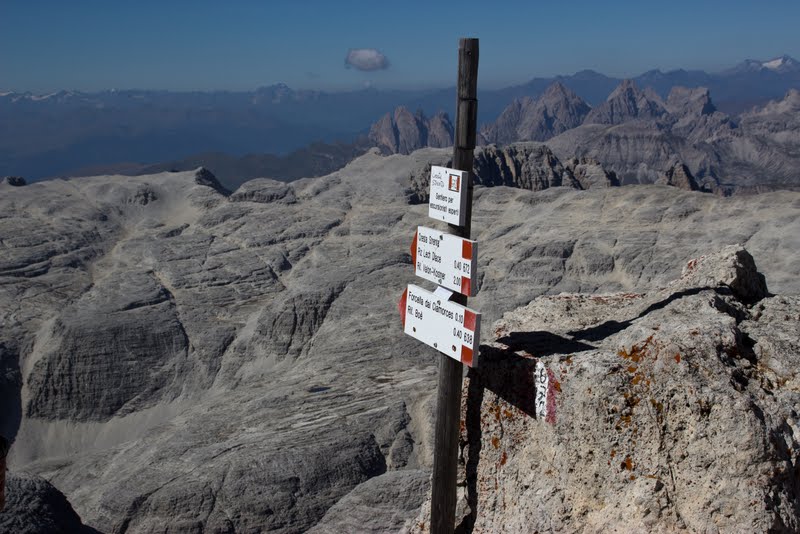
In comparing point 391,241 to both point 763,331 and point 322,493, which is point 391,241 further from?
point 763,331

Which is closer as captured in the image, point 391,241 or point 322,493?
point 322,493

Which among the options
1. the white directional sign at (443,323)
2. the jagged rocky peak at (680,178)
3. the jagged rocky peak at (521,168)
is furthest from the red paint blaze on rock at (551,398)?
the jagged rocky peak at (680,178)

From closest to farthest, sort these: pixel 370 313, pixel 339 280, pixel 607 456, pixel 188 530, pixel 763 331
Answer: pixel 607 456, pixel 763 331, pixel 188 530, pixel 370 313, pixel 339 280

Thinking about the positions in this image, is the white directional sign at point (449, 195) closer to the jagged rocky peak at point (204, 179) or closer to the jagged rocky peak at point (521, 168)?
the jagged rocky peak at point (204, 179)

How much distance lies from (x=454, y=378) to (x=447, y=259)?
1508mm

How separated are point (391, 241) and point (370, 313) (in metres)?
15.0

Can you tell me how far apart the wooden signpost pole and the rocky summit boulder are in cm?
51

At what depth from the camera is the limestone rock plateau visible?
112 ft

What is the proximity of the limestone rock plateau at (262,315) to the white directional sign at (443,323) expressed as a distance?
99.5 inches

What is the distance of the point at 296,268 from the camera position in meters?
72.3

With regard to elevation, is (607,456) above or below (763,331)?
below

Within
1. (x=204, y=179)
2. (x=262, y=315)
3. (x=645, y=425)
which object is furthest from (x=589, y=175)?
(x=645, y=425)

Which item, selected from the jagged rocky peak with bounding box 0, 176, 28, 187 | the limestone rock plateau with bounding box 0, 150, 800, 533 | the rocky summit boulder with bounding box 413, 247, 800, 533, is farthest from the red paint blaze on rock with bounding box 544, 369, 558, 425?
the jagged rocky peak with bounding box 0, 176, 28, 187

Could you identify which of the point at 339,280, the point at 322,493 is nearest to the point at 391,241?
the point at 339,280
